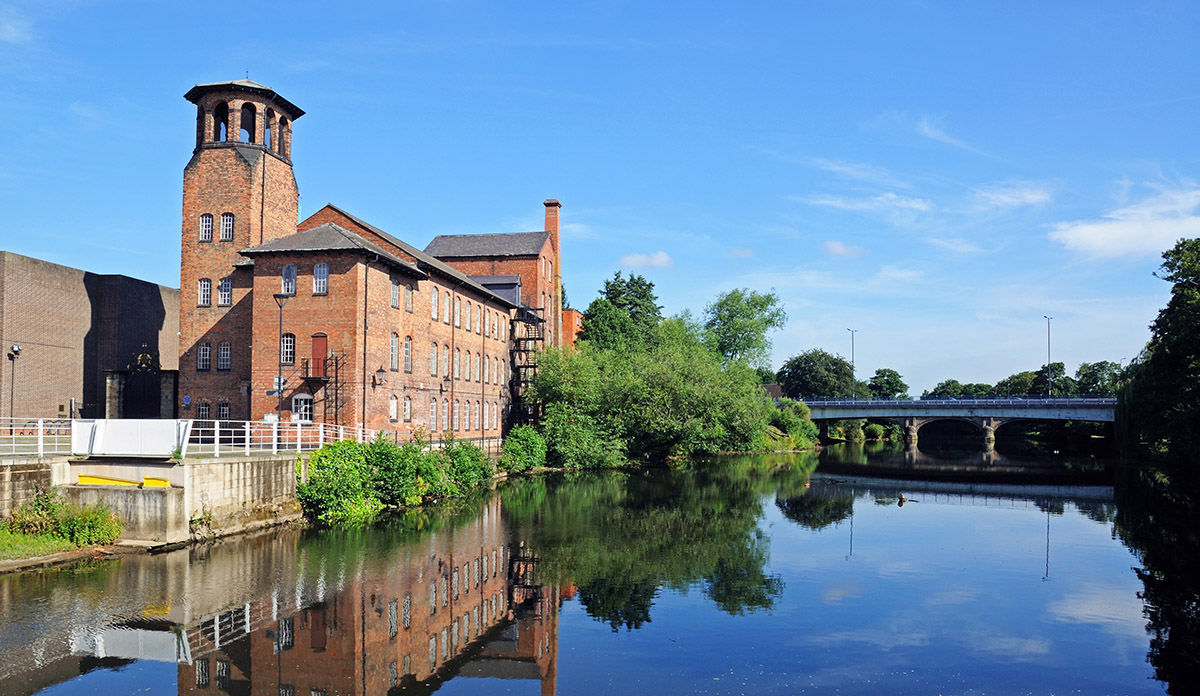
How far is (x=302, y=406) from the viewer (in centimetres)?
3244

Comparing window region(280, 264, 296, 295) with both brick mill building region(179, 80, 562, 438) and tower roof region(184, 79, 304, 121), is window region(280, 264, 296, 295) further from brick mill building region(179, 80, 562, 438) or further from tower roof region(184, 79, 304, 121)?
tower roof region(184, 79, 304, 121)

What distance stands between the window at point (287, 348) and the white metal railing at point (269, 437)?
9.35ft

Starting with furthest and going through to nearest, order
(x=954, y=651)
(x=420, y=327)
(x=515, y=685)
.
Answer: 1. (x=420, y=327)
2. (x=954, y=651)
3. (x=515, y=685)

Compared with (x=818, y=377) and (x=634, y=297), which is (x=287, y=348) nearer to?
(x=634, y=297)

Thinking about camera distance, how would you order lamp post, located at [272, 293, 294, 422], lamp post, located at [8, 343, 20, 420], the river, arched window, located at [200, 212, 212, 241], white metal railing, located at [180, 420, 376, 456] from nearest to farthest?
1. the river
2. white metal railing, located at [180, 420, 376, 456]
3. lamp post, located at [272, 293, 294, 422]
4. arched window, located at [200, 212, 212, 241]
5. lamp post, located at [8, 343, 20, 420]

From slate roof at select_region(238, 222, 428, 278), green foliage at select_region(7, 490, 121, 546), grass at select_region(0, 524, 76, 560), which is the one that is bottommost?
grass at select_region(0, 524, 76, 560)

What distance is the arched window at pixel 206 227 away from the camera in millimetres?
37344

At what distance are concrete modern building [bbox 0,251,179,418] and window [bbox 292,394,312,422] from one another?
9685mm

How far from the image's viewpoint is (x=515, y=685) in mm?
10906

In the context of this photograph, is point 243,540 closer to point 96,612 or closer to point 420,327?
point 96,612

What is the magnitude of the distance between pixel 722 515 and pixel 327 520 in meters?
12.0

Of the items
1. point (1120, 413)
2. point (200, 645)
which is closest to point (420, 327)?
point (200, 645)

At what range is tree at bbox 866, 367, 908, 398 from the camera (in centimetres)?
13138

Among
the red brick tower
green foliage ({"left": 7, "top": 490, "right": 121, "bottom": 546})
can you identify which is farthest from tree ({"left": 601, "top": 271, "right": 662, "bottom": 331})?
green foliage ({"left": 7, "top": 490, "right": 121, "bottom": 546})
